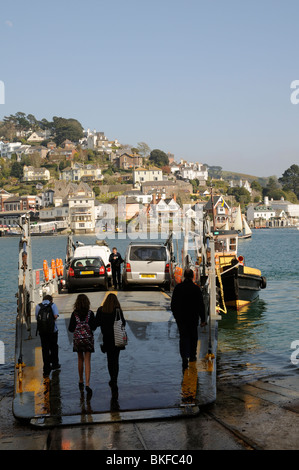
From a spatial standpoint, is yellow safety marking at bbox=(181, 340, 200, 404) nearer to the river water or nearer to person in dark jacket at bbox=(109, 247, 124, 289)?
the river water

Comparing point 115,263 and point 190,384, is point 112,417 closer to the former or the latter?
point 190,384

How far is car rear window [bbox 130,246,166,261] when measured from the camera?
24578mm

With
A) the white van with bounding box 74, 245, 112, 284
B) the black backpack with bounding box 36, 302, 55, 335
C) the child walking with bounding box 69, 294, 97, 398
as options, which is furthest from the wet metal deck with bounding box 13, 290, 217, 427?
the white van with bounding box 74, 245, 112, 284

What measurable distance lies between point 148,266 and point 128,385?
43.2 ft

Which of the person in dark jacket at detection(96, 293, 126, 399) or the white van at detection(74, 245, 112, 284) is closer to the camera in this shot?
the person in dark jacket at detection(96, 293, 126, 399)

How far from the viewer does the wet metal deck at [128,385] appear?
9797 millimetres

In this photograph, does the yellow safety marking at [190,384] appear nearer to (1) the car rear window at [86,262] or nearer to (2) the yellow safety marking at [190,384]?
(2) the yellow safety marking at [190,384]

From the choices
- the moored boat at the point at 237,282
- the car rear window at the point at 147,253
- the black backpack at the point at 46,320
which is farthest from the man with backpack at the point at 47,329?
the moored boat at the point at 237,282

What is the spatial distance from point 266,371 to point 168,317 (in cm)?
363

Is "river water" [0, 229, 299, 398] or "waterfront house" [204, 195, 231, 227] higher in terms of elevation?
"waterfront house" [204, 195, 231, 227]

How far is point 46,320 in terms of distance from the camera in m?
12.2

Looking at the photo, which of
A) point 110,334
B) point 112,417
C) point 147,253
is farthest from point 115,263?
point 112,417

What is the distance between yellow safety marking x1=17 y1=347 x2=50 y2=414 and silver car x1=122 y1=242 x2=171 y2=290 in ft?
36.7

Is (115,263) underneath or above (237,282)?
above
